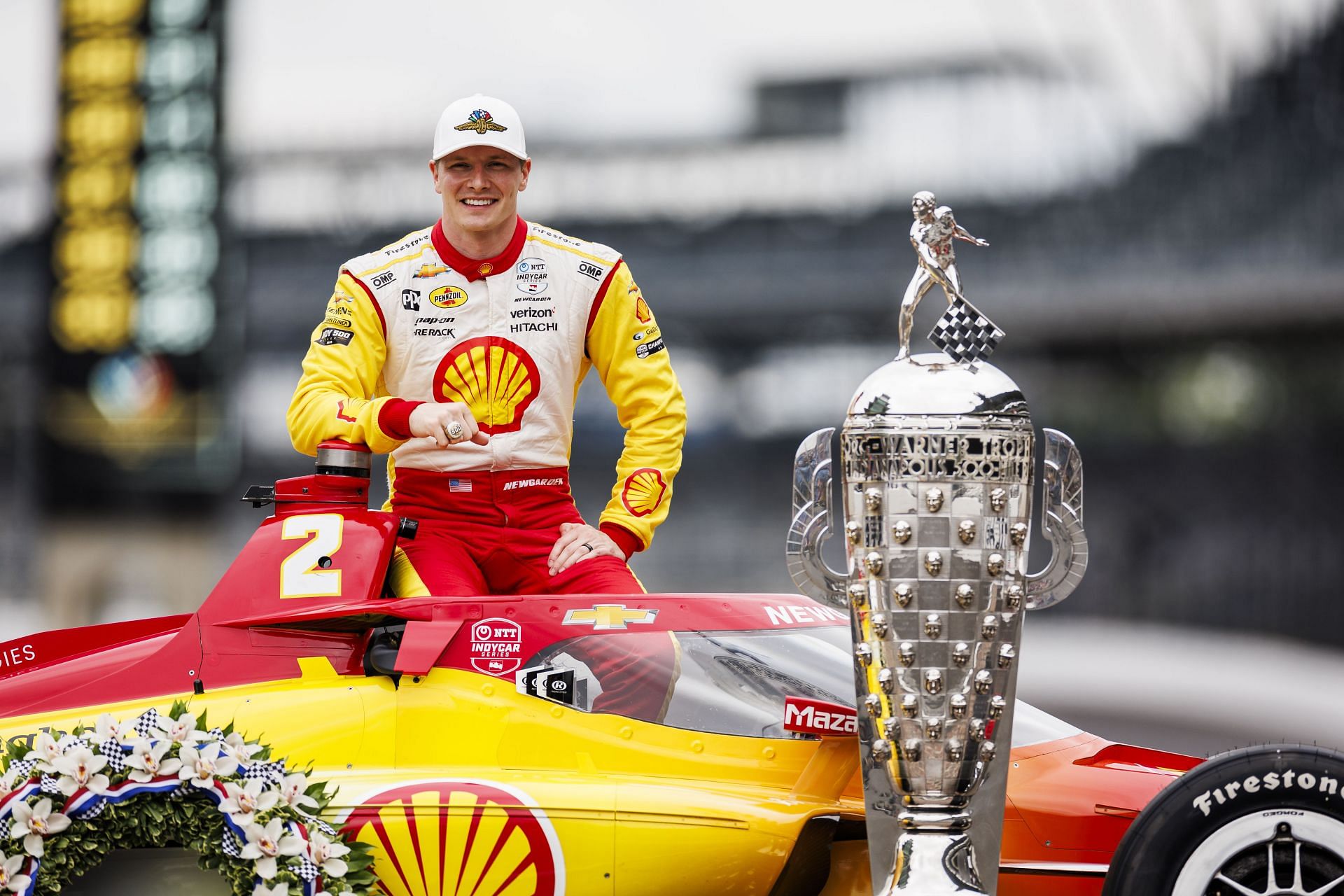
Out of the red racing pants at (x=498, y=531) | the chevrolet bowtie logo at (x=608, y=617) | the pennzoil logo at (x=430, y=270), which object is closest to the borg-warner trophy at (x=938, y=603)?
the chevrolet bowtie logo at (x=608, y=617)

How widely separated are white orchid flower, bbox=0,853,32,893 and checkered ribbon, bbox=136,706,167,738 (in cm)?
30

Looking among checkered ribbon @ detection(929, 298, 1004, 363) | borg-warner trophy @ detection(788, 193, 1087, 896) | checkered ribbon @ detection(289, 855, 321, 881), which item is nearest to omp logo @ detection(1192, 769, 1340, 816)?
borg-warner trophy @ detection(788, 193, 1087, 896)

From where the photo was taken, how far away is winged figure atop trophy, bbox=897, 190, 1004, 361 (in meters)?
3.04

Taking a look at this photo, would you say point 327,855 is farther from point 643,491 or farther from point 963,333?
point 963,333

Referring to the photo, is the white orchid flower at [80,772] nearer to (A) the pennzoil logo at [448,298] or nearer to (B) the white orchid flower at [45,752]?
(B) the white orchid flower at [45,752]

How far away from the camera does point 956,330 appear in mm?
3041

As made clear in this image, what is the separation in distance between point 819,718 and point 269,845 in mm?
1080

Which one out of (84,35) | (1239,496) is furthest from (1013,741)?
(1239,496)

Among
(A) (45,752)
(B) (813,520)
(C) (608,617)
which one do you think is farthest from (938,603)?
(A) (45,752)

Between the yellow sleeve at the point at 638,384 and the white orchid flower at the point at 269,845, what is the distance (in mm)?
1191

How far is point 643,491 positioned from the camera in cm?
381

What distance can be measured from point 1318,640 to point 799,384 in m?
8.06

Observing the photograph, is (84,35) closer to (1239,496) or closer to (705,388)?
(705,388)

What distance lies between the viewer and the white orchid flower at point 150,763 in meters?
2.99
